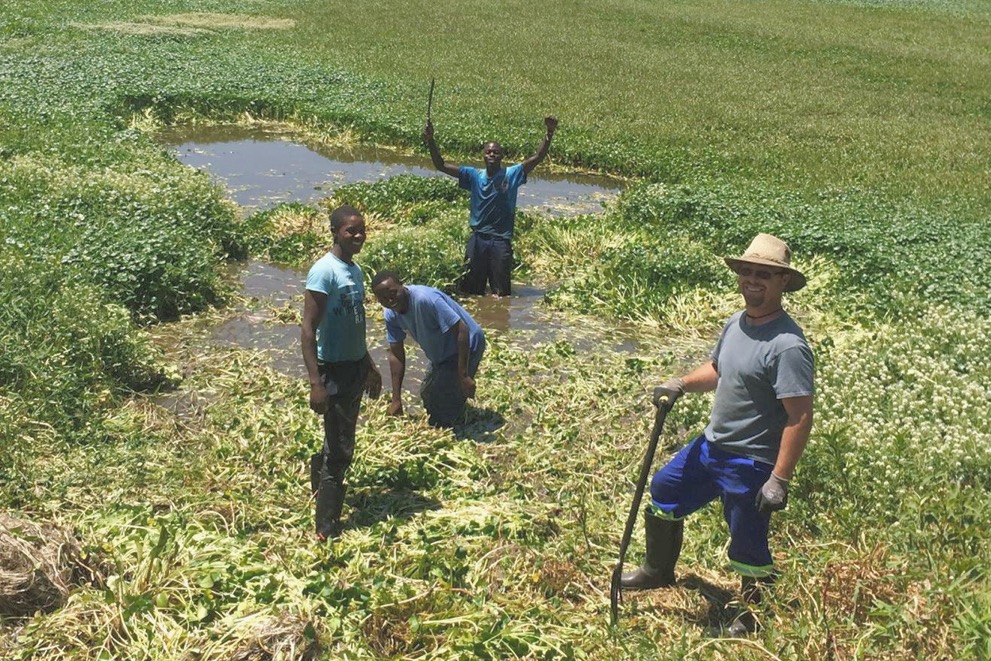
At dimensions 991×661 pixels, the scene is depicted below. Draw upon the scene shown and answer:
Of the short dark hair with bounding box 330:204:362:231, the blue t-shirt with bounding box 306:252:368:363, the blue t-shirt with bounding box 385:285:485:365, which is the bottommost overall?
the blue t-shirt with bounding box 385:285:485:365

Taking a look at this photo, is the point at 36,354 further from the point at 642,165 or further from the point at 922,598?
the point at 642,165

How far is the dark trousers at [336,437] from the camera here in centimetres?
584

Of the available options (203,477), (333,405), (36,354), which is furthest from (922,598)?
(36,354)

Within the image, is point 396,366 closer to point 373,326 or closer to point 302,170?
point 373,326

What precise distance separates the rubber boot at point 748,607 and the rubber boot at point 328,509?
8.13ft

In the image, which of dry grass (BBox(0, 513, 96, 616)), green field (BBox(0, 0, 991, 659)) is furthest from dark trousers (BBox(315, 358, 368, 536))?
dry grass (BBox(0, 513, 96, 616))

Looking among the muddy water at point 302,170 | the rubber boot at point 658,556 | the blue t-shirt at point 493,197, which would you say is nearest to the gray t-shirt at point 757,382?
the rubber boot at point 658,556

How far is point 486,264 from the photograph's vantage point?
1090 cm

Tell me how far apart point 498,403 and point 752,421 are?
11.4ft

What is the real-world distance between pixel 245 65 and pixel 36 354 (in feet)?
63.6

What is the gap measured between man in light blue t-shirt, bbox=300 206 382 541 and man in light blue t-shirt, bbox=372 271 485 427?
2.72 ft

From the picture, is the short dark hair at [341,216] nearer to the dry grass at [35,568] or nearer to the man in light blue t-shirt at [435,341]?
the man in light blue t-shirt at [435,341]

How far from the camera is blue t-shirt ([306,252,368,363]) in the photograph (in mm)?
5719

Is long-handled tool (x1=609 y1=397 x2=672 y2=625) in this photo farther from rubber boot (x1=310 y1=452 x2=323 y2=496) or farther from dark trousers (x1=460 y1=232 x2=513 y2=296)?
dark trousers (x1=460 y1=232 x2=513 y2=296)
